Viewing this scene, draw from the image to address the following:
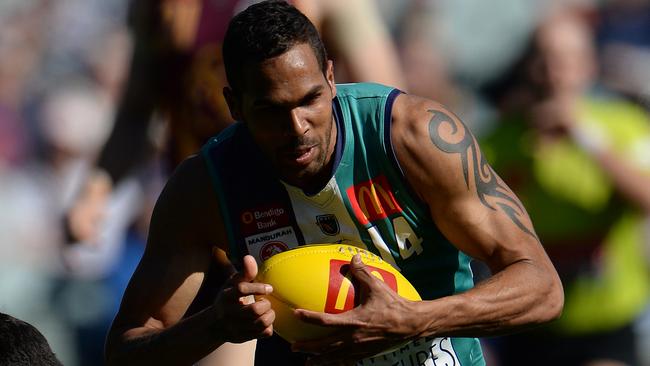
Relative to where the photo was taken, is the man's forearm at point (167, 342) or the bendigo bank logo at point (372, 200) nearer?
the man's forearm at point (167, 342)

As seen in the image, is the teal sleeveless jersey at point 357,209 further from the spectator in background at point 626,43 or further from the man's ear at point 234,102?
the spectator in background at point 626,43

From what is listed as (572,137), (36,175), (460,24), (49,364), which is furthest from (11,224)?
(49,364)

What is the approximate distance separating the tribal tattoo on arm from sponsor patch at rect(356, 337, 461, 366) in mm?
499

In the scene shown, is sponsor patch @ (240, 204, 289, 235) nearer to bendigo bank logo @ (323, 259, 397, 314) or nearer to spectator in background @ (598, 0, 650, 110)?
bendigo bank logo @ (323, 259, 397, 314)

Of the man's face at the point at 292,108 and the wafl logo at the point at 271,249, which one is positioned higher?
the man's face at the point at 292,108

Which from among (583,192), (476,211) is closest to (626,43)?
(583,192)

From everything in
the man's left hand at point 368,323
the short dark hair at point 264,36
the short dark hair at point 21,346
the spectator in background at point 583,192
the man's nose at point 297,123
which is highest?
the short dark hair at point 264,36

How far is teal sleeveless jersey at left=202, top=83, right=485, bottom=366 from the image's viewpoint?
4.66 m

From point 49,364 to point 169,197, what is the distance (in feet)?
5.27

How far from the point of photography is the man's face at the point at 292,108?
443cm

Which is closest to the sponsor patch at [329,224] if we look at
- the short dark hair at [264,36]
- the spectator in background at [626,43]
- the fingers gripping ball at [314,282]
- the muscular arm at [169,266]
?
the fingers gripping ball at [314,282]

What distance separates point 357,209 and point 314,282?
1.53 ft

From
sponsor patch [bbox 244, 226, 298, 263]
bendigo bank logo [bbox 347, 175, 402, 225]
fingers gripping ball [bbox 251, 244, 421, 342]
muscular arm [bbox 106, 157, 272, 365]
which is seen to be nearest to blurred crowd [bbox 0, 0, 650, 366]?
muscular arm [bbox 106, 157, 272, 365]

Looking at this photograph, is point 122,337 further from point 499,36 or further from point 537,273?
point 499,36
